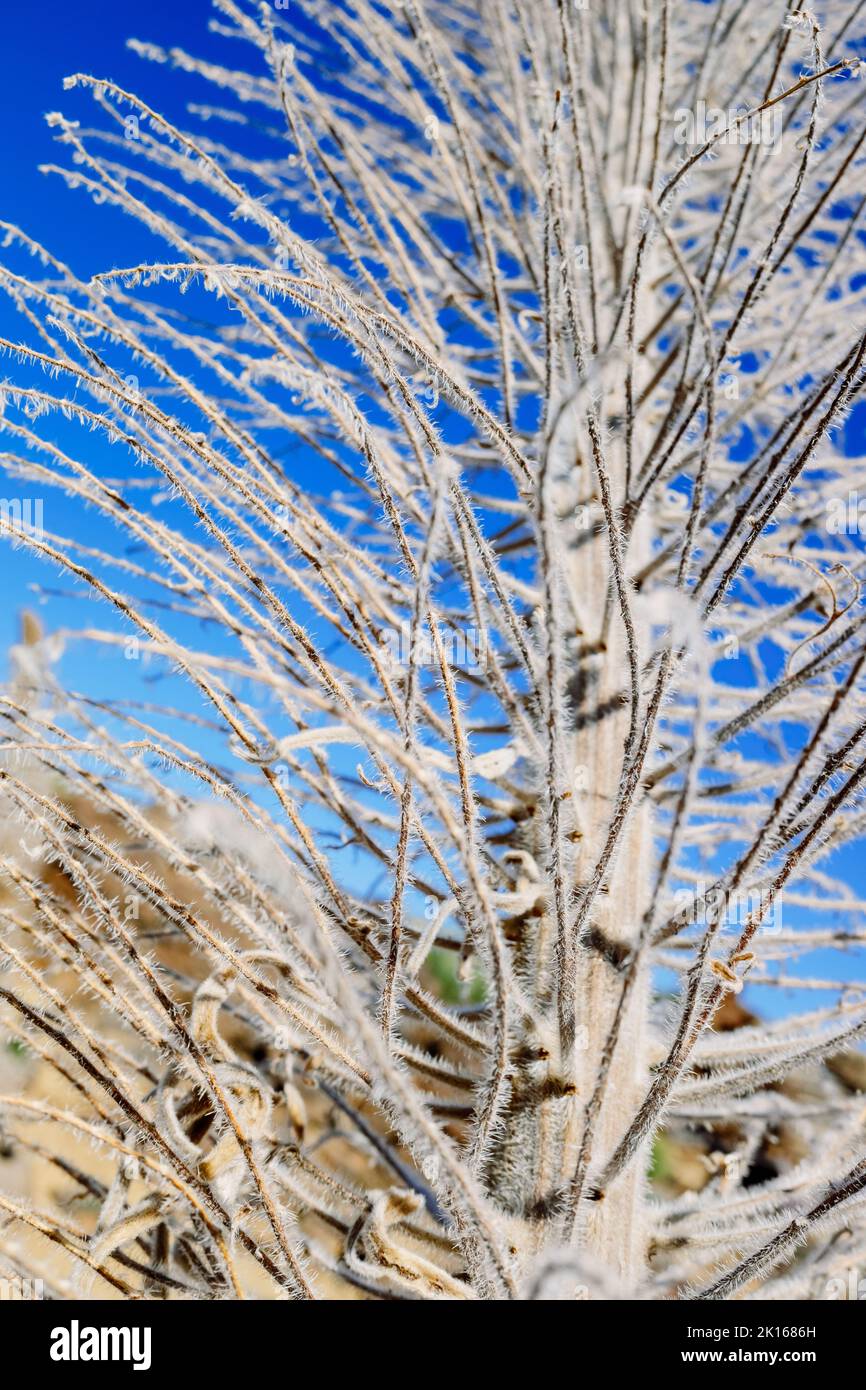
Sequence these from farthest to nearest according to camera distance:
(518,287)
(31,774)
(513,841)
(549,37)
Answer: (549,37) → (518,287) → (513,841) → (31,774)

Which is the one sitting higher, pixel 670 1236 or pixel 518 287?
pixel 518 287

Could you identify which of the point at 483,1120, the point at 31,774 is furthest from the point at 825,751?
the point at 31,774

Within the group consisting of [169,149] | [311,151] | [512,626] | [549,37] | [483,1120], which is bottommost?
[483,1120]

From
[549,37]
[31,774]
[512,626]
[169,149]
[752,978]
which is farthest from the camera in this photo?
[549,37]

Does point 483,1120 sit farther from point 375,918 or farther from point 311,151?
point 311,151

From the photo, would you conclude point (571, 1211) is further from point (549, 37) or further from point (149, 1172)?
point (549, 37)

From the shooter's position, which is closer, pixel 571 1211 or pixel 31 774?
pixel 571 1211

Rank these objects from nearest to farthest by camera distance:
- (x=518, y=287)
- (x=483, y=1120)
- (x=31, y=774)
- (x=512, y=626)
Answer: (x=483, y=1120)
(x=512, y=626)
(x=31, y=774)
(x=518, y=287)

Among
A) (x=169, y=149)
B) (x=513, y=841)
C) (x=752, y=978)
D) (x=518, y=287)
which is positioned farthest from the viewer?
(x=518, y=287)

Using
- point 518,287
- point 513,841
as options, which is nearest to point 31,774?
point 513,841

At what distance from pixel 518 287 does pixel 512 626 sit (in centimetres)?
132

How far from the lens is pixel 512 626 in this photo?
3.22ft

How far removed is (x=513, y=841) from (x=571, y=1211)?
53cm

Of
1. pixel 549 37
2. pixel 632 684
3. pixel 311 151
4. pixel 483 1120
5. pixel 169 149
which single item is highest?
pixel 549 37
